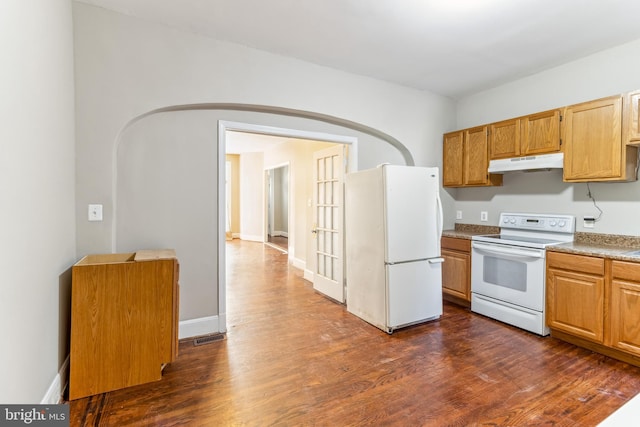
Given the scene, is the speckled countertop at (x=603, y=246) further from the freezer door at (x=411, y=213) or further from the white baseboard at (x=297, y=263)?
the white baseboard at (x=297, y=263)

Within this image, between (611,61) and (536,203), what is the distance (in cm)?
153

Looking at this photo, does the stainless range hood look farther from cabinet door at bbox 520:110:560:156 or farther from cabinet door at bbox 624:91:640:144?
cabinet door at bbox 624:91:640:144

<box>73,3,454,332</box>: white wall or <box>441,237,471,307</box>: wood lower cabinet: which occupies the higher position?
<box>73,3,454,332</box>: white wall

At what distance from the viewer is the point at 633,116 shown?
2.64 metres

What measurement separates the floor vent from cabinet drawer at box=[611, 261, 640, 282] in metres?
3.44

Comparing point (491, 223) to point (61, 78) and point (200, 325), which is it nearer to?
point (200, 325)

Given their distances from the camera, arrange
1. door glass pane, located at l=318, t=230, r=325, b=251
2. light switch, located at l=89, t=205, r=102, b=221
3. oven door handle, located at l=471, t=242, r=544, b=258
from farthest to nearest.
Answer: door glass pane, located at l=318, t=230, r=325, b=251 → oven door handle, located at l=471, t=242, r=544, b=258 → light switch, located at l=89, t=205, r=102, b=221

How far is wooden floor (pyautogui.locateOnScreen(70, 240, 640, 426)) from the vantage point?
1885 mm

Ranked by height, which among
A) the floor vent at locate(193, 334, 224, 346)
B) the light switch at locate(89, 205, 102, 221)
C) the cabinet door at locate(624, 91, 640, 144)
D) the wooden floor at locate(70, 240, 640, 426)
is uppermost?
the cabinet door at locate(624, 91, 640, 144)

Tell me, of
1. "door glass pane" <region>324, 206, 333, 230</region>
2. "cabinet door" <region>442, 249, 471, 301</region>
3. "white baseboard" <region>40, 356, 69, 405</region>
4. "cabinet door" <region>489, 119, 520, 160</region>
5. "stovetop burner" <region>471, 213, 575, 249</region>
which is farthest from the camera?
"door glass pane" <region>324, 206, 333, 230</region>

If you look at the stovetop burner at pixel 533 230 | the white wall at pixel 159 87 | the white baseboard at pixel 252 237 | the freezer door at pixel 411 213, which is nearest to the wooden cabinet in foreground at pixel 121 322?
the white wall at pixel 159 87

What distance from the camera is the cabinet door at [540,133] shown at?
10.4 feet

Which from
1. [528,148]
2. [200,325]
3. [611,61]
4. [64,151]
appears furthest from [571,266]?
[64,151]

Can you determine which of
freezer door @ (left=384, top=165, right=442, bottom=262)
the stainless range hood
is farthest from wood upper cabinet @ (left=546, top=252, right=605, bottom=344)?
freezer door @ (left=384, top=165, right=442, bottom=262)
